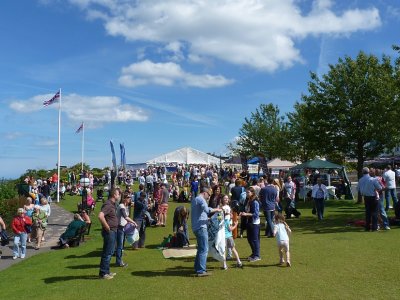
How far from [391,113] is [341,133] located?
2.97 metres

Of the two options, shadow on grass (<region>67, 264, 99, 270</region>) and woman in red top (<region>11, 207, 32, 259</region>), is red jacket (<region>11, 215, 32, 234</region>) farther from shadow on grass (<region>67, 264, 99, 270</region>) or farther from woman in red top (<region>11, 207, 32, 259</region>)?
shadow on grass (<region>67, 264, 99, 270</region>)

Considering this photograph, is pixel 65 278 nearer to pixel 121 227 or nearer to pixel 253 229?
pixel 121 227

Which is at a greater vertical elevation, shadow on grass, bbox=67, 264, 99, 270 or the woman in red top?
the woman in red top

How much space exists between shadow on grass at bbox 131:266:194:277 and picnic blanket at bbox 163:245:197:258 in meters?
1.45

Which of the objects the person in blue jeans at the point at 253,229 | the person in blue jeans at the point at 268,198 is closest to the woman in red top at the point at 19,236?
the person in blue jeans at the point at 253,229

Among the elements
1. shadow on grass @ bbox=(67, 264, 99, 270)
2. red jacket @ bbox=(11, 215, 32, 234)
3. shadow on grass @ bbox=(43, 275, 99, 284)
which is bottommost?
shadow on grass @ bbox=(43, 275, 99, 284)

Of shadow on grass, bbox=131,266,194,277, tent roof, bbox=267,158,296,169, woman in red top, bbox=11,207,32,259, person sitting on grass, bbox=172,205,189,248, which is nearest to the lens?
shadow on grass, bbox=131,266,194,277

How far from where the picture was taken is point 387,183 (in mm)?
15688

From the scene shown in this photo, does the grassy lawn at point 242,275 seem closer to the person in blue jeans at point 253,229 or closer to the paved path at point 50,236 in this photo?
the person in blue jeans at point 253,229

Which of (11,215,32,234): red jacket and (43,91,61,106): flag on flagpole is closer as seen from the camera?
(11,215,32,234): red jacket

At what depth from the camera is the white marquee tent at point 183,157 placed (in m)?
48.2

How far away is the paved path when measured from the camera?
41.0 feet

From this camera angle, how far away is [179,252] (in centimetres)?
1136

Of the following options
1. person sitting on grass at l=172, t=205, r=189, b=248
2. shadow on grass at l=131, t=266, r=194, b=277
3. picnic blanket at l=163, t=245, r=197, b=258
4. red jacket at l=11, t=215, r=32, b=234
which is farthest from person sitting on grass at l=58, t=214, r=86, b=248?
shadow on grass at l=131, t=266, r=194, b=277
